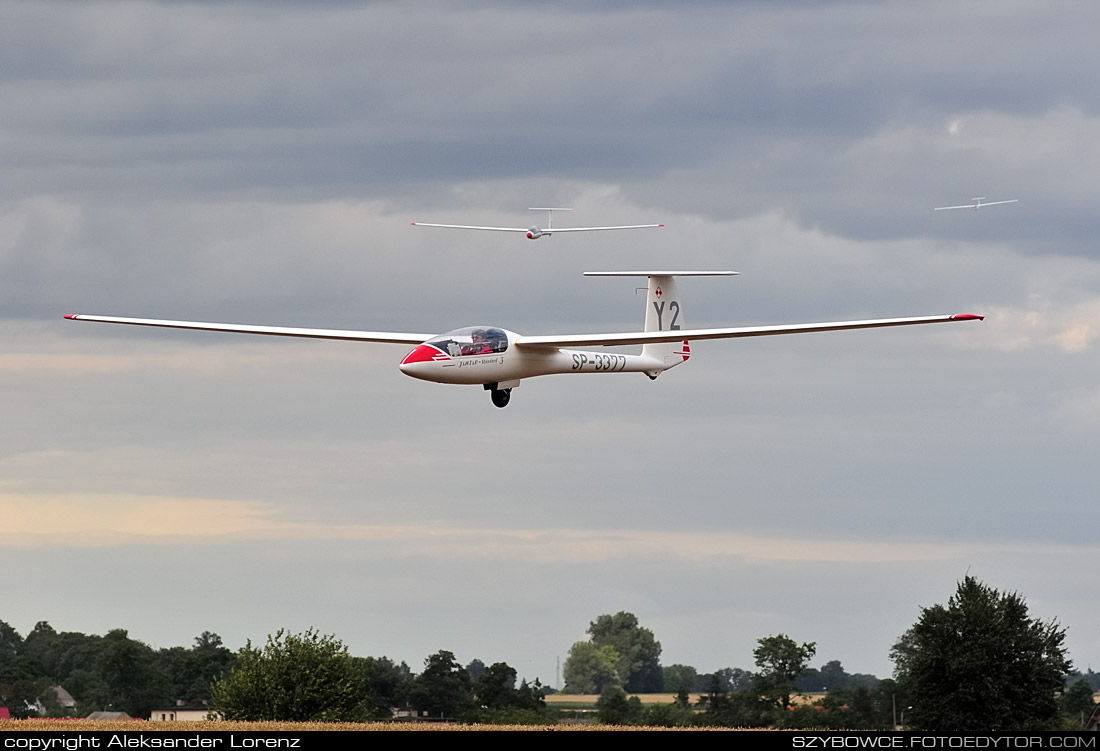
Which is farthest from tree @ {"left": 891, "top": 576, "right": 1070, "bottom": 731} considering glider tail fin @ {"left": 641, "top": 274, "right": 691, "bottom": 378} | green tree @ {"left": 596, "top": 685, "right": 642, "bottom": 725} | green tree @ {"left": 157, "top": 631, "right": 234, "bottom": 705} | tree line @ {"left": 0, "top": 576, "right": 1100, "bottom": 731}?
green tree @ {"left": 157, "top": 631, "right": 234, "bottom": 705}

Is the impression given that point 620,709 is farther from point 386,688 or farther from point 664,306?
point 664,306

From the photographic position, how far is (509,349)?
54469mm

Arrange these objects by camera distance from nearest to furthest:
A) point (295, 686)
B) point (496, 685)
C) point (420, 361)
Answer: point (420, 361)
point (295, 686)
point (496, 685)

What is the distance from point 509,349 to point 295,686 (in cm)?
3741

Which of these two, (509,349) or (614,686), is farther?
(614,686)

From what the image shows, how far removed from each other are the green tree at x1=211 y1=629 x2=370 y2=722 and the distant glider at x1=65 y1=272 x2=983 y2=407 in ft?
96.0

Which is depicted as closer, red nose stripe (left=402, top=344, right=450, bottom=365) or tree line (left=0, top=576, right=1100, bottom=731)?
red nose stripe (left=402, top=344, right=450, bottom=365)

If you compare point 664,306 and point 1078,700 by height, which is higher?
point 664,306

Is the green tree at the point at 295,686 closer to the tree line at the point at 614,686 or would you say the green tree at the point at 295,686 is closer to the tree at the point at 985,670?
the tree line at the point at 614,686

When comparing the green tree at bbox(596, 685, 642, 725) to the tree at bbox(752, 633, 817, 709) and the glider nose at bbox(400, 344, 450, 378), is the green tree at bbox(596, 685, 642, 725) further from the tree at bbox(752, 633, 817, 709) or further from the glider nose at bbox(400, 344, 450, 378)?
the glider nose at bbox(400, 344, 450, 378)

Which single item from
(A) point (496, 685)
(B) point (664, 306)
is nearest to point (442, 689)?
(A) point (496, 685)

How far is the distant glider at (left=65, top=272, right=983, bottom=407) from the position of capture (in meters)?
52.1
